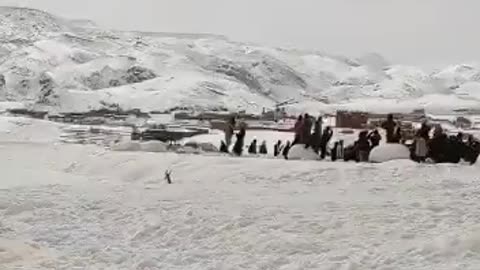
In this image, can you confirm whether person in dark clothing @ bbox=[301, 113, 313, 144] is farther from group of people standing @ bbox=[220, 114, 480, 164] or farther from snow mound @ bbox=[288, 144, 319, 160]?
snow mound @ bbox=[288, 144, 319, 160]

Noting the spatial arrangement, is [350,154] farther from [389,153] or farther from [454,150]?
[454,150]

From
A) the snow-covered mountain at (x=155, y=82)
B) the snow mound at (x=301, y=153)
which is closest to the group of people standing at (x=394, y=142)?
the snow mound at (x=301, y=153)

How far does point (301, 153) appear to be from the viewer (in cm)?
2114

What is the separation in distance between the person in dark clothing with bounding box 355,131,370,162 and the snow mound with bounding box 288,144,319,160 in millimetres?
1082

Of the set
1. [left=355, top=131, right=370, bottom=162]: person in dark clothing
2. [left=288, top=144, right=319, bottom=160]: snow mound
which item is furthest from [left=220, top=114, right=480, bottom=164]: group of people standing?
[left=288, top=144, right=319, bottom=160]: snow mound

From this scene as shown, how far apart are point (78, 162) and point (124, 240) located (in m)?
10.8

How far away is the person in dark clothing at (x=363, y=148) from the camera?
20656 millimetres

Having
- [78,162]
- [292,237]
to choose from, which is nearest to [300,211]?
[292,237]

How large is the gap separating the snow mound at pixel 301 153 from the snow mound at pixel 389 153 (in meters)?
1.57

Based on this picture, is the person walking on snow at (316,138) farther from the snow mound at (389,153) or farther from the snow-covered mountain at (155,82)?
the snow-covered mountain at (155,82)

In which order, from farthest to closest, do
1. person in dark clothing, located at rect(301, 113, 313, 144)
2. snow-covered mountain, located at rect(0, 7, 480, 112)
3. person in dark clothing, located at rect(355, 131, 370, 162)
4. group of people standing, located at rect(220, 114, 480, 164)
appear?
snow-covered mountain, located at rect(0, 7, 480, 112) < person in dark clothing, located at rect(301, 113, 313, 144) < person in dark clothing, located at rect(355, 131, 370, 162) < group of people standing, located at rect(220, 114, 480, 164)

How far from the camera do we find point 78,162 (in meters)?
22.6

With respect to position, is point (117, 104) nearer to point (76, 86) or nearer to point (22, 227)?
point (76, 86)

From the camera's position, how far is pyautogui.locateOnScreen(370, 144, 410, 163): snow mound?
1992 cm
